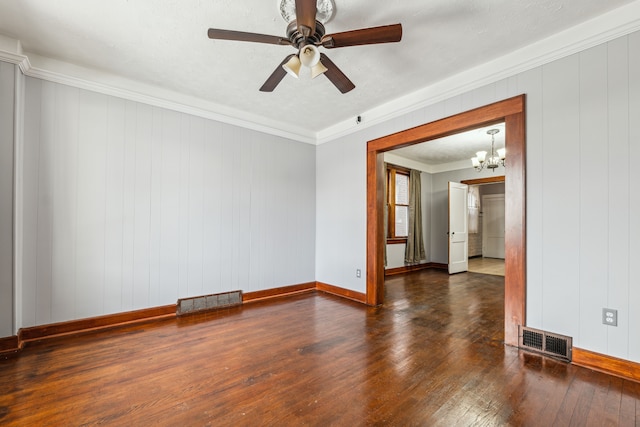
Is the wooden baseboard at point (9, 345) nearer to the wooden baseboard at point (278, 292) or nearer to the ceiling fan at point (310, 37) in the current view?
the wooden baseboard at point (278, 292)

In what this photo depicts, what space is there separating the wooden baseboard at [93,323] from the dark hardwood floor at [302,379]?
13 cm

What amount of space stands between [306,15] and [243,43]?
3.33 feet

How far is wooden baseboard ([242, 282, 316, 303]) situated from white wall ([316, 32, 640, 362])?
313cm

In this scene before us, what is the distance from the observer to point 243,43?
2498mm

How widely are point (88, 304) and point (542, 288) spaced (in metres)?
4.47

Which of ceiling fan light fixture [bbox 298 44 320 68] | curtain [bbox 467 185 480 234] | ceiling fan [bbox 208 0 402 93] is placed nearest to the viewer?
ceiling fan [bbox 208 0 402 93]

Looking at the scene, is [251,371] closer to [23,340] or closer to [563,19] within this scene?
[23,340]

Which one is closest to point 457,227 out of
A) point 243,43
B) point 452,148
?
point 452,148

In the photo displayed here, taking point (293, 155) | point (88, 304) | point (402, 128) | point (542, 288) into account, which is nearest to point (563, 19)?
point (402, 128)

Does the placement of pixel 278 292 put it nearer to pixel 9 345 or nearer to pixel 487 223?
pixel 9 345

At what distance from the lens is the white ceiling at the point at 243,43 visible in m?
2.08

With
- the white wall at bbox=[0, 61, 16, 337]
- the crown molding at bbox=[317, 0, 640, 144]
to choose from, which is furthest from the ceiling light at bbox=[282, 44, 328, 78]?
the white wall at bbox=[0, 61, 16, 337]

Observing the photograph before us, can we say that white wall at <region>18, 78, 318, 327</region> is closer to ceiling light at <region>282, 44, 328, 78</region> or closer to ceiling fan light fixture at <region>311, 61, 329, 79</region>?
ceiling light at <region>282, 44, 328, 78</region>

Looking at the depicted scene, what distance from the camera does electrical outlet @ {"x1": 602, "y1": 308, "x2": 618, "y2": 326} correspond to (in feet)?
6.86
